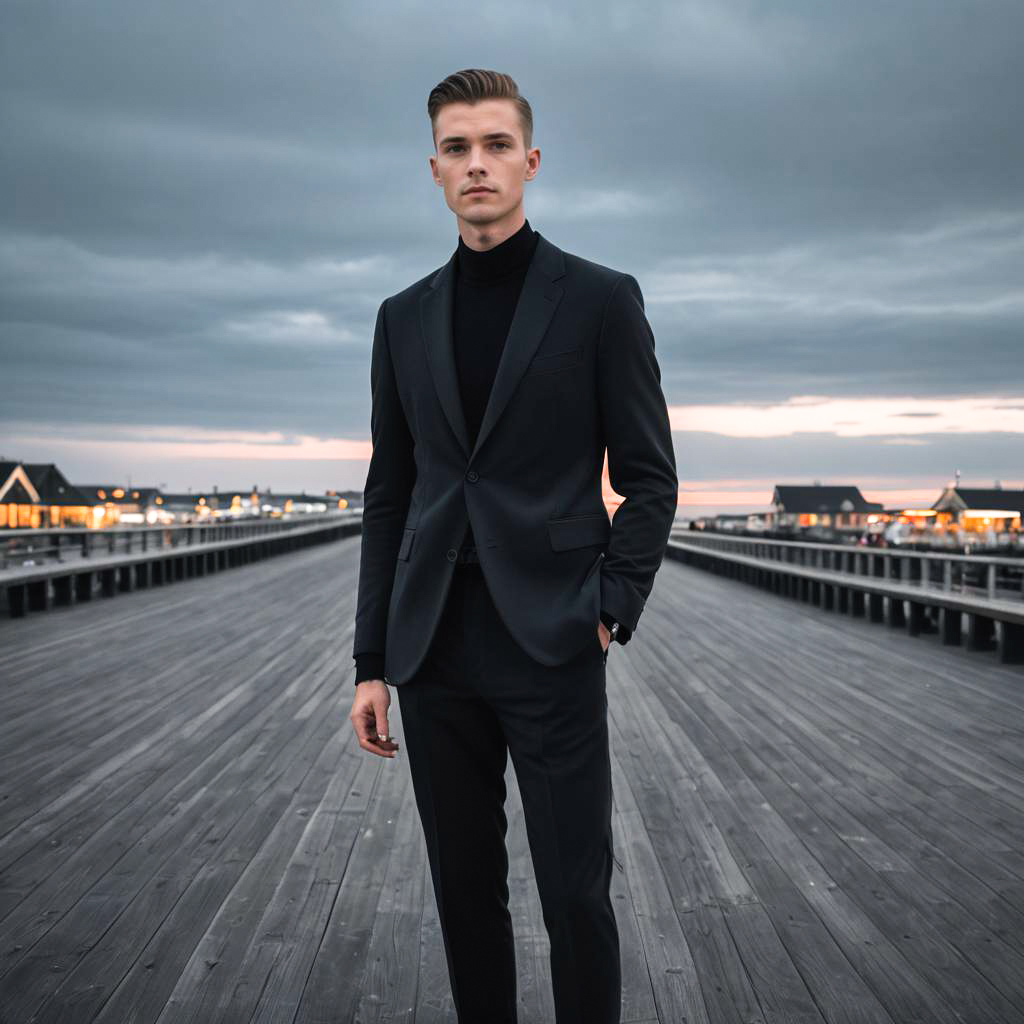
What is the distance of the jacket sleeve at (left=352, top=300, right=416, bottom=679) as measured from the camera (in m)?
2.38

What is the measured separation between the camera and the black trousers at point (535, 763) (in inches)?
83.8

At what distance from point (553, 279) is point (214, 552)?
24.4 meters

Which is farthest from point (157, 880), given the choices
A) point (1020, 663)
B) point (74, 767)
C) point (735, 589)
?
point (735, 589)

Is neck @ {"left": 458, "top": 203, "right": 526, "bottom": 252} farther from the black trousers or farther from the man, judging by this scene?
the black trousers

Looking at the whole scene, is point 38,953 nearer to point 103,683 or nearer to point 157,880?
point 157,880

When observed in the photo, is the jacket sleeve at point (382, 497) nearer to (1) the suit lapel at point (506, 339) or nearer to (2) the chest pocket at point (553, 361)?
(1) the suit lapel at point (506, 339)

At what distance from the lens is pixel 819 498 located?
14662 cm

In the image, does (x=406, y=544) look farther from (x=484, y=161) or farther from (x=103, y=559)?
(x=103, y=559)

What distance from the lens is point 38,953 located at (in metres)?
3.27

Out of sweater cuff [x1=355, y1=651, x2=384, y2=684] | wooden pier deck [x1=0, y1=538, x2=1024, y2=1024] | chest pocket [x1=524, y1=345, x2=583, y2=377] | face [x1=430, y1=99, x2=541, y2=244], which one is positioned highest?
face [x1=430, y1=99, x2=541, y2=244]

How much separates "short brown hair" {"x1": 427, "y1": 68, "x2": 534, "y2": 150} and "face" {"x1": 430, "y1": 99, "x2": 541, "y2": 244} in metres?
0.01

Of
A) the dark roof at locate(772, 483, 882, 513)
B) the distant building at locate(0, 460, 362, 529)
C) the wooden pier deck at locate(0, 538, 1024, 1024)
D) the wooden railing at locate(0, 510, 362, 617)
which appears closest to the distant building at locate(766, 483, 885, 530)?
the dark roof at locate(772, 483, 882, 513)

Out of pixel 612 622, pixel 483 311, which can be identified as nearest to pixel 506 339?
pixel 483 311

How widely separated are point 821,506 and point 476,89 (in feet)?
488
